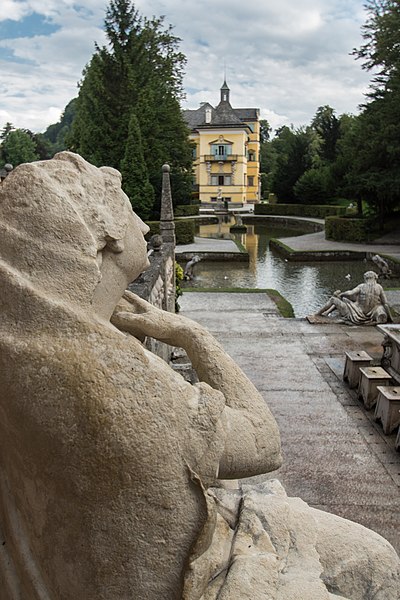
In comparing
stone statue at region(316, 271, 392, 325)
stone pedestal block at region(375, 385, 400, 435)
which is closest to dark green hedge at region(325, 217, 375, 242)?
stone statue at region(316, 271, 392, 325)

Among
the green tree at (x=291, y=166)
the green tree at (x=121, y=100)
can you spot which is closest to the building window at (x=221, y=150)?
the green tree at (x=291, y=166)

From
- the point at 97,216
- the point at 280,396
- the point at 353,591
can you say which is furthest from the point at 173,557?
the point at 280,396

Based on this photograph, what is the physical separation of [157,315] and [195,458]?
59cm

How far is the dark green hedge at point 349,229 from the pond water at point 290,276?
172 inches

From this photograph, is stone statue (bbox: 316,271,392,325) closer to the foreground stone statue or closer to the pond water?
the pond water

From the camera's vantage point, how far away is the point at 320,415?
710 centimetres

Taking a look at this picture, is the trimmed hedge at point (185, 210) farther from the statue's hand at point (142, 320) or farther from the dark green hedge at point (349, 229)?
the statue's hand at point (142, 320)

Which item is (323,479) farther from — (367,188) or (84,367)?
(367,188)

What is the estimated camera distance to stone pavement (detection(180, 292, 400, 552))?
521 cm

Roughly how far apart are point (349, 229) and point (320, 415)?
2375 centimetres

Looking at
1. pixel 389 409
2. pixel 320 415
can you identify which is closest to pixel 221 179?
pixel 320 415

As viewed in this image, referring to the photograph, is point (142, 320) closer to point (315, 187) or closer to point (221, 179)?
point (315, 187)

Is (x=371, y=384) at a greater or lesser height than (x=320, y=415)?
greater

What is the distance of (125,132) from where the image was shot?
30203mm
